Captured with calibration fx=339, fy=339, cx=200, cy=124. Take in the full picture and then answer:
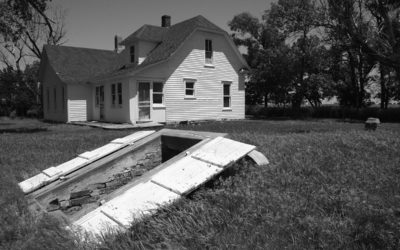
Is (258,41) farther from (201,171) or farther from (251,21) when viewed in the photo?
(201,171)

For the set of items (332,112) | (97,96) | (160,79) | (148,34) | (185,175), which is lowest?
(185,175)

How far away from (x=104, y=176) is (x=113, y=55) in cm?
2512

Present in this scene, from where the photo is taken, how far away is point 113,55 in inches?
1159

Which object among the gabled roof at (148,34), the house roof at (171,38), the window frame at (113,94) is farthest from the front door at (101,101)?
the gabled roof at (148,34)

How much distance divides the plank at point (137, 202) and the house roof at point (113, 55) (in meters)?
15.6

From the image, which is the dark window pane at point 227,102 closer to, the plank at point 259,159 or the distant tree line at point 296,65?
the distant tree line at point 296,65

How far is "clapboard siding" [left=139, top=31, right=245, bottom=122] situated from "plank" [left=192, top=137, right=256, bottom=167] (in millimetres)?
15315

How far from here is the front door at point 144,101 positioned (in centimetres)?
1994

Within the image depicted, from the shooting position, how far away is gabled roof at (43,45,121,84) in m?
24.2

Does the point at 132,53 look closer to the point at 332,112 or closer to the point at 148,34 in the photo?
the point at 148,34

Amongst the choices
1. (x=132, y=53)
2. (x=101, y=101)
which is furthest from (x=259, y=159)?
(x=101, y=101)

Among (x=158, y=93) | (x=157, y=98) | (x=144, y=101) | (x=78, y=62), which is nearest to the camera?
(x=144, y=101)

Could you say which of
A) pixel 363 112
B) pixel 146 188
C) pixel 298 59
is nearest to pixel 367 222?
pixel 146 188

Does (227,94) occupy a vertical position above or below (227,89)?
below
